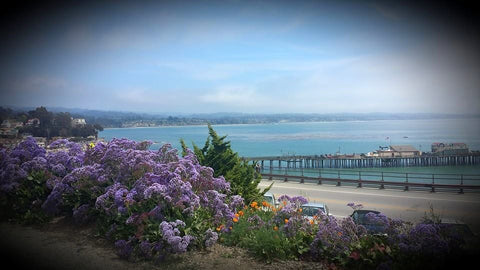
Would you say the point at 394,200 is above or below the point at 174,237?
below

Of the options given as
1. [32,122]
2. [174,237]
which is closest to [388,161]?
[32,122]

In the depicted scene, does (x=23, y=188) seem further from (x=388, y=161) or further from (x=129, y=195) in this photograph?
(x=388, y=161)

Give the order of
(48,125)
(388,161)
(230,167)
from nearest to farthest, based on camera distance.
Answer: (230,167) < (48,125) < (388,161)

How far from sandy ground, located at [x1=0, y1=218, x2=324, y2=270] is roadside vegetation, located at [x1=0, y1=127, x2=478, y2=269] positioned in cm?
13

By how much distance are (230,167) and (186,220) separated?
448cm

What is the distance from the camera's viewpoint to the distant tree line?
10078 mm

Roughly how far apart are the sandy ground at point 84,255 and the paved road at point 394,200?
1065 centimetres

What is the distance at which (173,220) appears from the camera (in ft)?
15.8

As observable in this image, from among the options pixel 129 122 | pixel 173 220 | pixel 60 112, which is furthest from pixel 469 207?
pixel 129 122

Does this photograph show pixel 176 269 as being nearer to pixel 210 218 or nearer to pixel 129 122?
pixel 210 218

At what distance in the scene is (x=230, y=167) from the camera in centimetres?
937

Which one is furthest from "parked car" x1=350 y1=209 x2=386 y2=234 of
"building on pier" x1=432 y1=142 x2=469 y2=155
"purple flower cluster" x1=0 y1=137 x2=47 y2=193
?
"building on pier" x1=432 y1=142 x2=469 y2=155

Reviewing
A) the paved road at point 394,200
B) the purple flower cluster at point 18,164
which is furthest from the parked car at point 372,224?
the purple flower cluster at point 18,164

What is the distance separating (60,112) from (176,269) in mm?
8754
